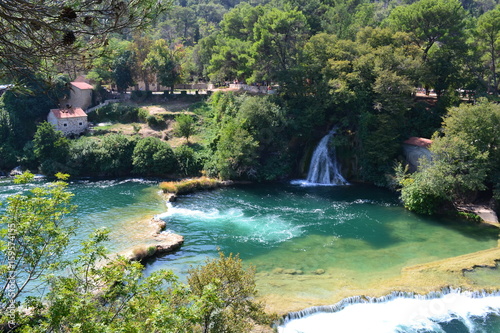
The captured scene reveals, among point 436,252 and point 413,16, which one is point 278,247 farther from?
point 413,16

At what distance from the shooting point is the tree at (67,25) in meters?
8.49

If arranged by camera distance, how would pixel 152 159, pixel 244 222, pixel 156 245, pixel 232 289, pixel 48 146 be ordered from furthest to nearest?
pixel 48 146
pixel 152 159
pixel 244 222
pixel 156 245
pixel 232 289

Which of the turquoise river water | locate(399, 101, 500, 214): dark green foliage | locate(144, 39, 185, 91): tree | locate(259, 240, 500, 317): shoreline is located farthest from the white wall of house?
locate(399, 101, 500, 214): dark green foliage

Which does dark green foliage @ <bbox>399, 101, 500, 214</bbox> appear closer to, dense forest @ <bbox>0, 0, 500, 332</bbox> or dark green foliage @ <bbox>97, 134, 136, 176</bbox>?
dense forest @ <bbox>0, 0, 500, 332</bbox>

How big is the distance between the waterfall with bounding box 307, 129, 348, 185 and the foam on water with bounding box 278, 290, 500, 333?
2060cm

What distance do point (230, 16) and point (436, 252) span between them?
47.8 meters

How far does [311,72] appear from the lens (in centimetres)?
4284

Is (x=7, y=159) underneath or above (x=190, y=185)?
above

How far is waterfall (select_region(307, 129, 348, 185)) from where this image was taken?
1569 inches

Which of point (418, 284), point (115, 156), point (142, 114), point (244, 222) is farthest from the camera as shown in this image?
point (142, 114)

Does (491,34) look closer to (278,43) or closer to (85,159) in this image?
(278,43)

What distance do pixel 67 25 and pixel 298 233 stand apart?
71.0 ft

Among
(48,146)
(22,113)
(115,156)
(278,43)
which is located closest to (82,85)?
(22,113)

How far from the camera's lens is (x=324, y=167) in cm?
4028
